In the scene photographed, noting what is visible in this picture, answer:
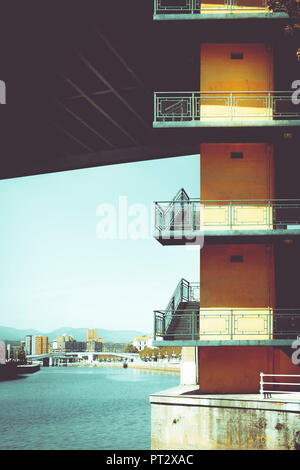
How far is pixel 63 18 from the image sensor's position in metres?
30.5

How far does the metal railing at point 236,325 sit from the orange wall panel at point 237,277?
9.9 inches

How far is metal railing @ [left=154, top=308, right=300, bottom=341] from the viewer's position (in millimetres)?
21766

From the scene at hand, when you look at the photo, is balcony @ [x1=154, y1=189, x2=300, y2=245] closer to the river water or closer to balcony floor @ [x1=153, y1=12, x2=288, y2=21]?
balcony floor @ [x1=153, y1=12, x2=288, y2=21]

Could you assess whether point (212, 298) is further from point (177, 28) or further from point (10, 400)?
point (10, 400)

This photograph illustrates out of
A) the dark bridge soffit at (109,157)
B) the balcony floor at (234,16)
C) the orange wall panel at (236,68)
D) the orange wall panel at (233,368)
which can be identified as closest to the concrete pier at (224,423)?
the orange wall panel at (233,368)

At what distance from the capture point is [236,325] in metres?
21.9

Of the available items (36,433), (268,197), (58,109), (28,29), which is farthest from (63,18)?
(36,433)

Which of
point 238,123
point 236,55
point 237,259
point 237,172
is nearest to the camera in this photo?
point 238,123

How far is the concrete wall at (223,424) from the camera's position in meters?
17.2

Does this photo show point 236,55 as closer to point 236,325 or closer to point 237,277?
point 237,277

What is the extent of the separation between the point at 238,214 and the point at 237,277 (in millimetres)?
2239

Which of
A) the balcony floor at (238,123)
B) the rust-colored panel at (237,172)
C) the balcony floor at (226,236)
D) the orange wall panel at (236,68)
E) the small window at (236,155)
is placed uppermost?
the orange wall panel at (236,68)

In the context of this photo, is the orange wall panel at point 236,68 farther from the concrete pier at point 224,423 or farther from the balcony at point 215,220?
the concrete pier at point 224,423

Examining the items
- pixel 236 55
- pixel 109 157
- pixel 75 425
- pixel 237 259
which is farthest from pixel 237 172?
pixel 75 425
